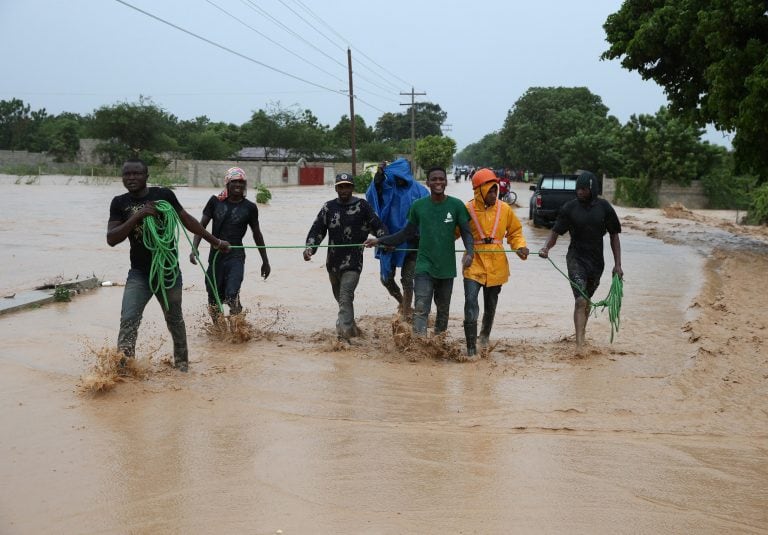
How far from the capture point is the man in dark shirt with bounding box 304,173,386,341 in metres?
7.41

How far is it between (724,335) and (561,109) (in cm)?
6898

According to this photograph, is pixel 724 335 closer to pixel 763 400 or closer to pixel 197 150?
pixel 763 400

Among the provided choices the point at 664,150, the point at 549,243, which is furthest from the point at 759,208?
the point at 549,243

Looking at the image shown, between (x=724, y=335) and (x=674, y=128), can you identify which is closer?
(x=724, y=335)

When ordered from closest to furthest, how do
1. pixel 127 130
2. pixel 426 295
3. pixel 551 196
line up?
pixel 426 295, pixel 551 196, pixel 127 130

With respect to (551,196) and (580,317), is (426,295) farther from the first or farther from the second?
(551,196)

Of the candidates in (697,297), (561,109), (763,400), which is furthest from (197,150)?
(763,400)

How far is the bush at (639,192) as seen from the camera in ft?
119

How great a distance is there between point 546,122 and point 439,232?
225ft

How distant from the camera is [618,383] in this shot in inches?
258

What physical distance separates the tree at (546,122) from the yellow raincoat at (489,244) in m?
56.5

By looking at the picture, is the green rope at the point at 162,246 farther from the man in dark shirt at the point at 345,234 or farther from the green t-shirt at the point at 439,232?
the green t-shirt at the point at 439,232

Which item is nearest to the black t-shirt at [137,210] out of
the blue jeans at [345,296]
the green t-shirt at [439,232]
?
the blue jeans at [345,296]

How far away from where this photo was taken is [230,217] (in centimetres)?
770
